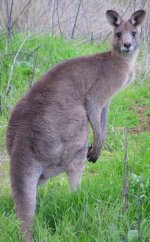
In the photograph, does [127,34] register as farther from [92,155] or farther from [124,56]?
[92,155]

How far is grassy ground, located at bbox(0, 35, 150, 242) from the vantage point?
12.6ft

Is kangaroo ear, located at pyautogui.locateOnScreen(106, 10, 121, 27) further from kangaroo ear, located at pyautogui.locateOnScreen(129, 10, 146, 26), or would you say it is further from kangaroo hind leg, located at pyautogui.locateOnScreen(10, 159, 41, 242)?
kangaroo hind leg, located at pyautogui.locateOnScreen(10, 159, 41, 242)

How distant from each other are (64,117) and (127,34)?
1138mm

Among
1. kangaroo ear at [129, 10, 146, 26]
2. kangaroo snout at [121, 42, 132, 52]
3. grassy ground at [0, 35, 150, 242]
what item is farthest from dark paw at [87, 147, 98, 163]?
kangaroo ear at [129, 10, 146, 26]

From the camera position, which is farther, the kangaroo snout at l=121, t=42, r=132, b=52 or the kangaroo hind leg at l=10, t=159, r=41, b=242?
the kangaroo snout at l=121, t=42, r=132, b=52

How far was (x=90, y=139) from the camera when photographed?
18.8 feet

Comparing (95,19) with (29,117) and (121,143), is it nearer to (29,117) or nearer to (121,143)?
(121,143)

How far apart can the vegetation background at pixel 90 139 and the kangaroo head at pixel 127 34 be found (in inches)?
27.5

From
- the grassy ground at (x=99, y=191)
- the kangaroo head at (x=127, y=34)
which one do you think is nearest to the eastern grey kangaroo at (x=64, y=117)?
the kangaroo head at (x=127, y=34)

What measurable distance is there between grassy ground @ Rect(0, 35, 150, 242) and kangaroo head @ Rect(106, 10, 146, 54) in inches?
31.4

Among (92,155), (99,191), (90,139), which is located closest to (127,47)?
(92,155)

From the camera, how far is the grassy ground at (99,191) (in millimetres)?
3855

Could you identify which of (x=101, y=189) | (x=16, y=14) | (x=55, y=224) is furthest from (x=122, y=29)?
(x=16, y=14)

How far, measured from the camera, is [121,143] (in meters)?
5.62
